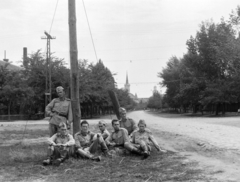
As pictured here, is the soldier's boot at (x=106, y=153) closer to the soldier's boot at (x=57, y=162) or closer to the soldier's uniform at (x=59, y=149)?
the soldier's uniform at (x=59, y=149)

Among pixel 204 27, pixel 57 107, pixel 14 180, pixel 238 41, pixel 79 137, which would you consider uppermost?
pixel 204 27

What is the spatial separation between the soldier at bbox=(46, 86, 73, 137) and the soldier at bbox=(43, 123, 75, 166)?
73 centimetres

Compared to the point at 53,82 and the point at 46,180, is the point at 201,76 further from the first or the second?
the point at 46,180

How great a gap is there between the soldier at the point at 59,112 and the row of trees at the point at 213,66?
31.6 meters

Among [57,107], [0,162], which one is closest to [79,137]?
[57,107]

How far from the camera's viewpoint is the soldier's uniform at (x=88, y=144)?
27.2 ft

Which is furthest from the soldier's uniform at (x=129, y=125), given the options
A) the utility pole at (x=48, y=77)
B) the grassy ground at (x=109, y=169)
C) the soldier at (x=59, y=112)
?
the utility pole at (x=48, y=77)

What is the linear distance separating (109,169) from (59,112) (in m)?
2.35

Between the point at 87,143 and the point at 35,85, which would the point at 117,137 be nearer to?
the point at 87,143

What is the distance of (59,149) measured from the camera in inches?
306

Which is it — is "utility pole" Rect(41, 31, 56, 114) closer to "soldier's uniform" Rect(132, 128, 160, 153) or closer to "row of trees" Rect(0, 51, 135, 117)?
"row of trees" Rect(0, 51, 135, 117)

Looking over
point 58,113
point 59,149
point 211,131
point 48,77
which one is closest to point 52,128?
point 58,113

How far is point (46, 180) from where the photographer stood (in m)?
6.29

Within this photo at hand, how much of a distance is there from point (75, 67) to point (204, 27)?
3741 centimetres
